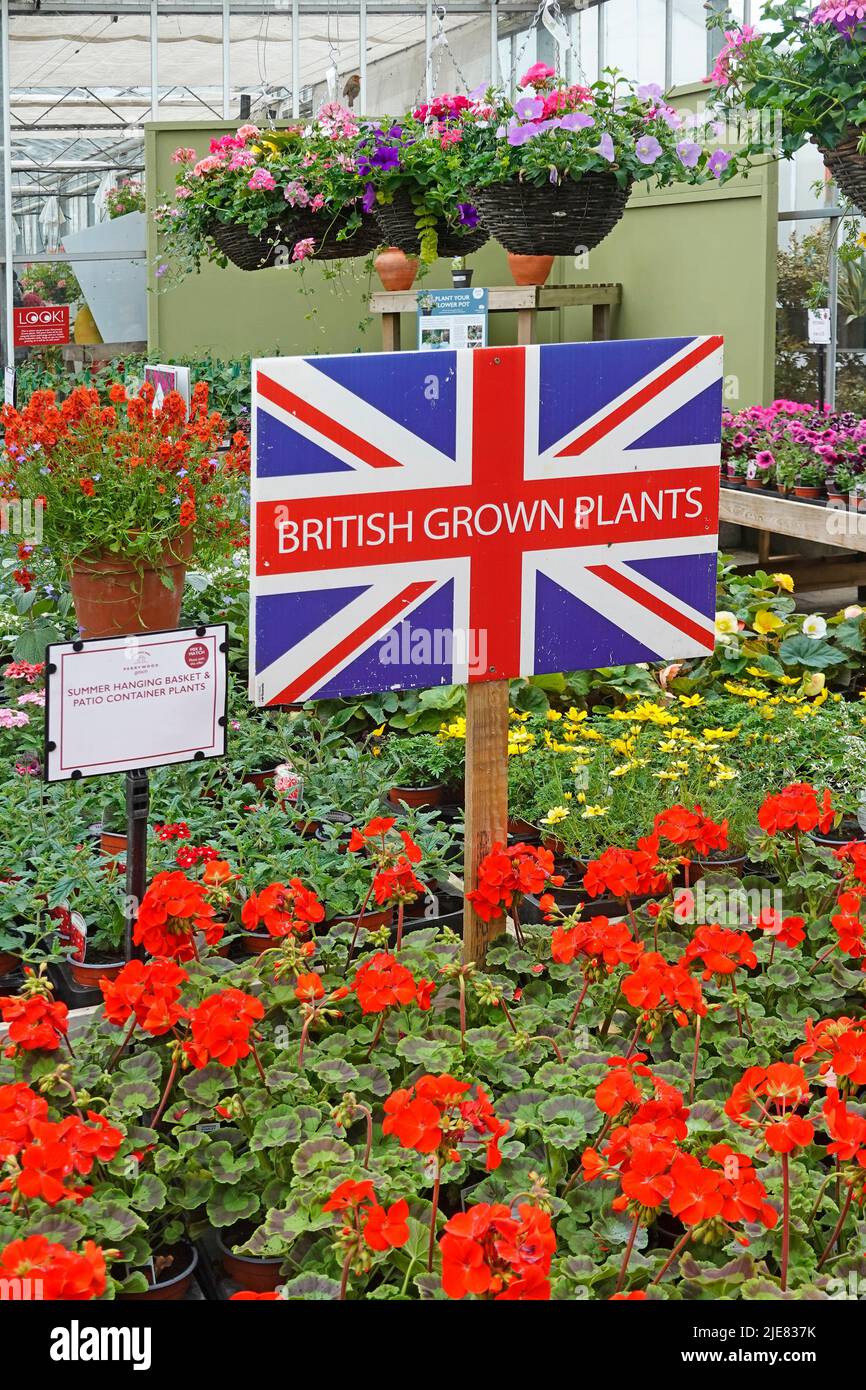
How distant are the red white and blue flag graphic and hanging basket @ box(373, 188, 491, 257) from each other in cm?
282

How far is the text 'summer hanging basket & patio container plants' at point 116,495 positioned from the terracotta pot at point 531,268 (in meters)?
2.41

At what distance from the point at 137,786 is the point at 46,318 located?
6530 mm

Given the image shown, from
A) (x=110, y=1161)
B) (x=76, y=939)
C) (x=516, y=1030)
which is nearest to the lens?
(x=110, y=1161)

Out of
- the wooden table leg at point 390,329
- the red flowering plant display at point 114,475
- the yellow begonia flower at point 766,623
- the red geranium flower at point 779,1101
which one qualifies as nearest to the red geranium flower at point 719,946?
the red geranium flower at point 779,1101

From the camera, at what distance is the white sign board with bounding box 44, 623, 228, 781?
182cm

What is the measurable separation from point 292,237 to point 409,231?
42cm

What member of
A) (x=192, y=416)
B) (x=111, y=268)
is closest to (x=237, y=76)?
(x=111, y=268)

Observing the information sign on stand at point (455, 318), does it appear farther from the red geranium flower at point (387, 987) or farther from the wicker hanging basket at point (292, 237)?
the red geranium flower at point (387, 987)

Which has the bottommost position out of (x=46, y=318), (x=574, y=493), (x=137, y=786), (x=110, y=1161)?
(x=110, y=1161)

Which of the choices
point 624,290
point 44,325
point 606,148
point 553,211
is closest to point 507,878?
point 606,148

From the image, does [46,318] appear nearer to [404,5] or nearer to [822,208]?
[404,5]

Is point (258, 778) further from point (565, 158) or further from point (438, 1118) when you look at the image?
point (565, 158)

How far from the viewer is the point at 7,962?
230 cm

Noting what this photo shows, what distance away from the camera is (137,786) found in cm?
196
